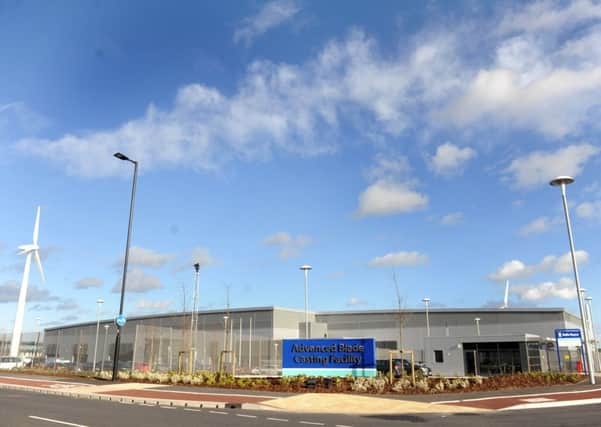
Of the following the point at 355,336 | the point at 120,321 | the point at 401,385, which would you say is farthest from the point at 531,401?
the point at 355,336

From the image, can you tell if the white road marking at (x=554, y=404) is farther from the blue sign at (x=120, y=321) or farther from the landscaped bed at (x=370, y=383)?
the blue sign at (x=120, y=321)

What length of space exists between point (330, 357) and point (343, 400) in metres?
9.01

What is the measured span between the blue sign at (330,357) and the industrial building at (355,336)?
36.5ft

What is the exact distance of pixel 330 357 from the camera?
2648 cm

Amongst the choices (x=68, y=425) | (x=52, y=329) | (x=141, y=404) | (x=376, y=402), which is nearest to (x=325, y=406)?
(x=376, y=402)

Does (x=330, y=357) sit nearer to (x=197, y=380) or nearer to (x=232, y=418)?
(x=197, y=380)

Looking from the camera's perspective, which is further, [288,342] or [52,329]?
[52,329]

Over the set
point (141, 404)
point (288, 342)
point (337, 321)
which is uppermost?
point (337, 321)

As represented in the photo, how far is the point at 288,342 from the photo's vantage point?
28.0 meters

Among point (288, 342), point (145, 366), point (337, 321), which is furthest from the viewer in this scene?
point (337, 321)

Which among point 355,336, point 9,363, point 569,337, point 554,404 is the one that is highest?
point 355,336

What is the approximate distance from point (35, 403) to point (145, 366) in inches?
710

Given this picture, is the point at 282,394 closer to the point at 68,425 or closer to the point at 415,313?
the point at 68,425

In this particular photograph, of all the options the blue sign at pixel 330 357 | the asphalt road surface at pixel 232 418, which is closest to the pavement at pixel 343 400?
the asphalt road surface at pixel 232 418
